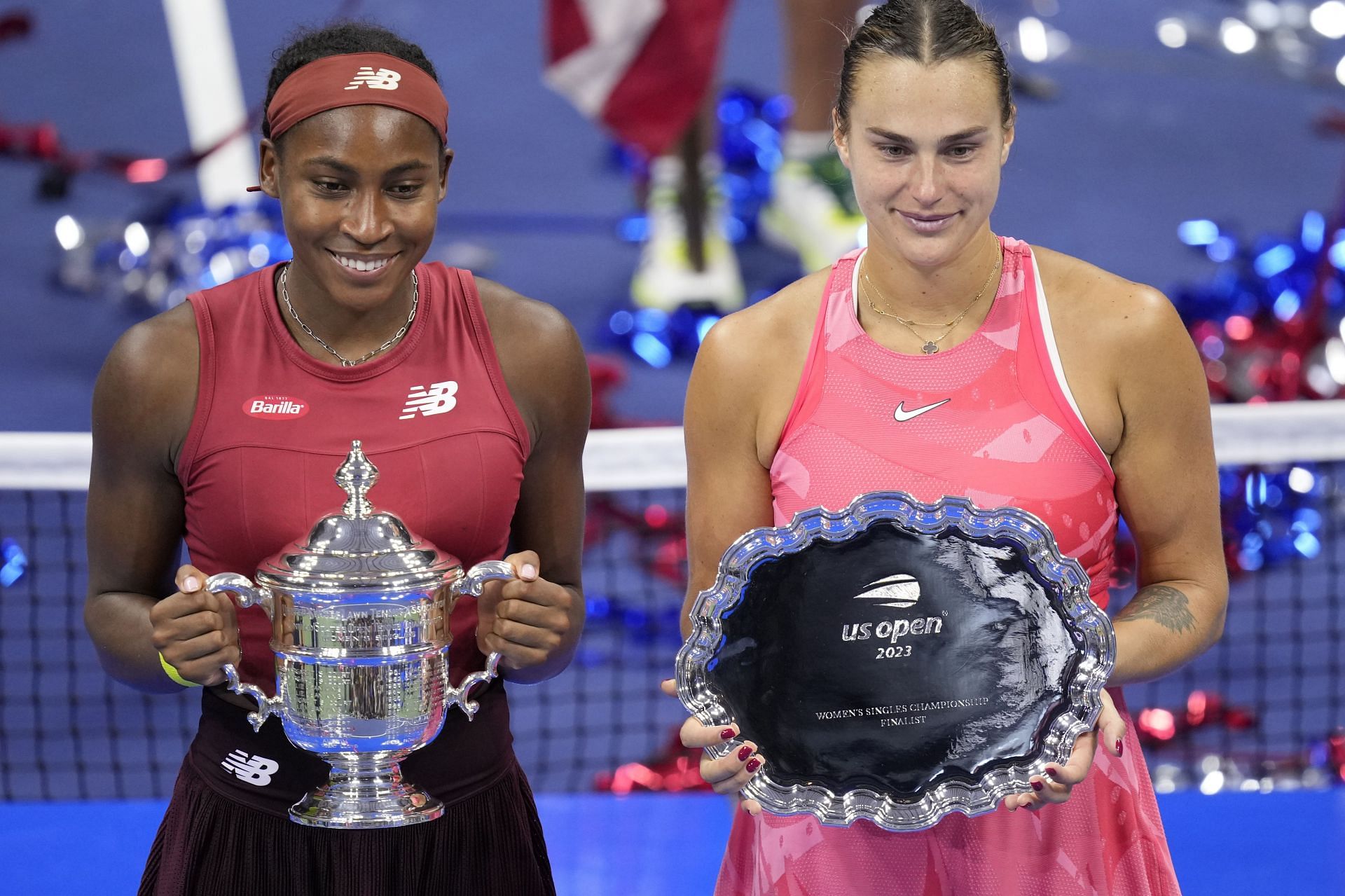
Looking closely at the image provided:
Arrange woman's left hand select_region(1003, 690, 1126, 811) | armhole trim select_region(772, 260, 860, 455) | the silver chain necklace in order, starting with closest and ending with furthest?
woman's left hand select_region(1003, 690, 1126, 811) < armhole trim select_region(772, 260, 860, 455) < the silver chain necklace

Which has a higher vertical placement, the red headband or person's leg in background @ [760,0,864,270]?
person's leg in background @ [760,0,864,270]

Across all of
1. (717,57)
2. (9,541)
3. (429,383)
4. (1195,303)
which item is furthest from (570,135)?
(429,383)

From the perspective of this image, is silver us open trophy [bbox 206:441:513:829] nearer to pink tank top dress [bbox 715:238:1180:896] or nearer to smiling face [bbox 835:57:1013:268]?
pink tank top dress [bbox 715:238:1180:896]

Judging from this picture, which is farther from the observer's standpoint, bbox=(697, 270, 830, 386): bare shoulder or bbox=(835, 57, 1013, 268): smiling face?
bbox=(697, 270, 830, 386): bare shoulder

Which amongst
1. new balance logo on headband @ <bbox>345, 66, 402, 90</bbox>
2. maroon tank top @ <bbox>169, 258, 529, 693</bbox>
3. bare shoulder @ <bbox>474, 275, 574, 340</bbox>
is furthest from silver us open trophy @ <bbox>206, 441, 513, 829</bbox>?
new balance logo on headband @ <bbox>345, 66, 402, 90</bbox>

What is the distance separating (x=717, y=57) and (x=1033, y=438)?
4632 millimetres

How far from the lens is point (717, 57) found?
21.2 feet

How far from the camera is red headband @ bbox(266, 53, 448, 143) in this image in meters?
2.10

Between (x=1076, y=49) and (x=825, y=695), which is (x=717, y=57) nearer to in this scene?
(x=1076, y=49)

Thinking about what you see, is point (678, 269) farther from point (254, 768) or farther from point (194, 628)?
point (194, 628)

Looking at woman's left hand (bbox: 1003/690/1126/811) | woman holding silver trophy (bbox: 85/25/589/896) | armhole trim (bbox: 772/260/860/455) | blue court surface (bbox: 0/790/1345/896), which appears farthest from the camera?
blue court surface (bbox: 0/790/1345/896)

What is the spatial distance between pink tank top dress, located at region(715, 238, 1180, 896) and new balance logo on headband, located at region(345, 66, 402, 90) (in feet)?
2.00

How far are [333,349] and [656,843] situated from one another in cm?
185

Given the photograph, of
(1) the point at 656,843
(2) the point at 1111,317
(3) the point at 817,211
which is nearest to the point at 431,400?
(2) the point at 1111,317
